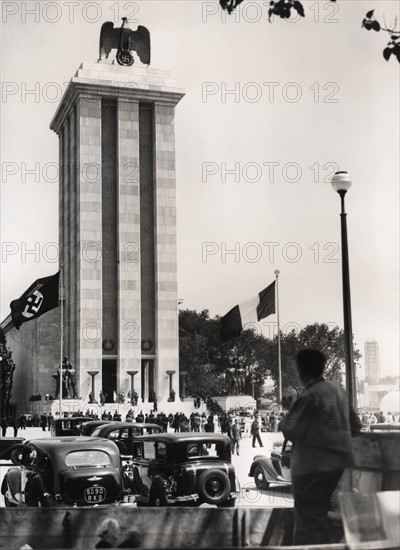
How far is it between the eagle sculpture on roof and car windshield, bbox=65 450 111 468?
71958 mm

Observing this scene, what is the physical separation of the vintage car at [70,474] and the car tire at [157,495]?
1.94ft

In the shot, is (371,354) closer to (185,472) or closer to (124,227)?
(124,227)

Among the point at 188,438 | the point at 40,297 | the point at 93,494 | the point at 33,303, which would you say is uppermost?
the point at 40,297

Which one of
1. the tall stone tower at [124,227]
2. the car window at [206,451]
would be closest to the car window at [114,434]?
the car window at [206,451]

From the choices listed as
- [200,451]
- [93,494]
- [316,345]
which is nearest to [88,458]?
[93,494]

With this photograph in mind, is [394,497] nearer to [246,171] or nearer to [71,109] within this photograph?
[246,171]

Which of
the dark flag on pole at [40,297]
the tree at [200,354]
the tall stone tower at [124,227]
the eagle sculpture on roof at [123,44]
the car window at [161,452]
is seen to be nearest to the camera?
the car window at [161,452]

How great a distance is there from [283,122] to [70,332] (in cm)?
4815

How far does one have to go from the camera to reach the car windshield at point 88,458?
13914mm

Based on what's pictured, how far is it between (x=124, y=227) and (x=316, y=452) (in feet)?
240

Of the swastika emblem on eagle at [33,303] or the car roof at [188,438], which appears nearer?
the car roof at [188,438]

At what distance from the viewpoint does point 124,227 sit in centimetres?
7825

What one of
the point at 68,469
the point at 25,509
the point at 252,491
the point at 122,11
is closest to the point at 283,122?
the point at 252,491

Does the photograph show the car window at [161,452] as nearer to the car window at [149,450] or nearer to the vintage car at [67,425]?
the car window at [149,450]
